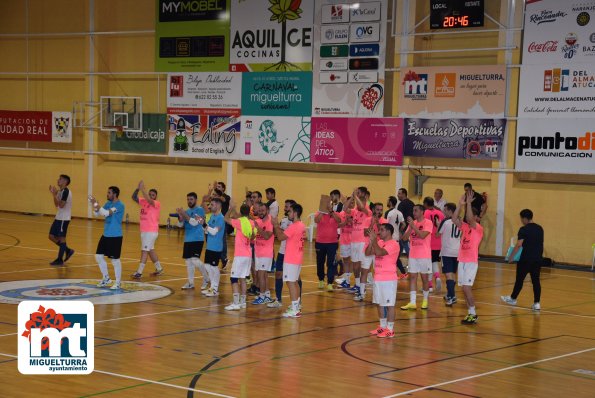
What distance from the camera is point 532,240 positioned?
18906 millimetres

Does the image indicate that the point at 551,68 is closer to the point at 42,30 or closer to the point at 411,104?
the point at 411,104

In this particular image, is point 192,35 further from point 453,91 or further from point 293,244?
point 293,244

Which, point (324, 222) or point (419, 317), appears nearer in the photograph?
point (419, 317)

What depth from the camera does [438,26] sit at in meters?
29.3

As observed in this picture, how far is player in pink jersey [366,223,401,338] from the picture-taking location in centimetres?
1545

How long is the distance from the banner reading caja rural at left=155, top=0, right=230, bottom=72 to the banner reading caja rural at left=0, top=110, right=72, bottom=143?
16.8ft

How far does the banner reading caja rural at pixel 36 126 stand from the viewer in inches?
1487

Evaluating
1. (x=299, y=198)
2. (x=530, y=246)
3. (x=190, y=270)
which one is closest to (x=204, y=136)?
(x=299, y=198)

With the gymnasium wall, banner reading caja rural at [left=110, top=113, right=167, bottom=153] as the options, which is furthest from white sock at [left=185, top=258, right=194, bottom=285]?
banner reading caja rural at [left=110, top=113, right=167, bottom=153]

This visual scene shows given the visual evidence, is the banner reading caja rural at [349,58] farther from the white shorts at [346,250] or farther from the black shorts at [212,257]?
the black shorts at [212,257]

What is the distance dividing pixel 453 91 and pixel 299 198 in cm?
700

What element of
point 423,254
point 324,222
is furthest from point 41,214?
point 423,254

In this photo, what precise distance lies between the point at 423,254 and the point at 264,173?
15618 mm

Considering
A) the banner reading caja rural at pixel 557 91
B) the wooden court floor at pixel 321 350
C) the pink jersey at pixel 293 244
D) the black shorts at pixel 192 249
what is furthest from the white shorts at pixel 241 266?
the banner reading caja rural at pixel 557 91
